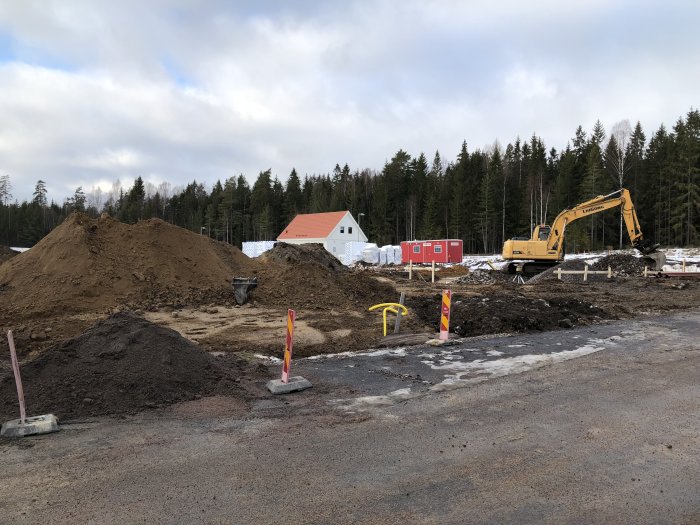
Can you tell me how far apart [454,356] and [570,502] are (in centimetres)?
531

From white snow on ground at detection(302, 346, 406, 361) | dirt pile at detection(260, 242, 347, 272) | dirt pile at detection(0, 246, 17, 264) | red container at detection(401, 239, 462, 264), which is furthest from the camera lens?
red container at detection(401, 239, 462, 264)

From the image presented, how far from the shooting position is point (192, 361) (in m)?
6.87

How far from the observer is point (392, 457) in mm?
4414

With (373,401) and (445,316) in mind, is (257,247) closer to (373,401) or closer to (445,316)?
(445,316)

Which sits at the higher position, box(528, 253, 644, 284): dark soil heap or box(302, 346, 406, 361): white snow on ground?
box(528, 253, 644, 284): dark soil heap

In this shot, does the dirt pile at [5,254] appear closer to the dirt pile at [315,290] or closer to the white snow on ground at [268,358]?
the dirt pile at [315,290]

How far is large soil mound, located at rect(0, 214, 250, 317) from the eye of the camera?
1409 cm

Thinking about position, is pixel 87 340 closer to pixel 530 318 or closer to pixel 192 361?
pixel 192 361

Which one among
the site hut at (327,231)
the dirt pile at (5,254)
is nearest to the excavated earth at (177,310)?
the dirt pile at (5,254)

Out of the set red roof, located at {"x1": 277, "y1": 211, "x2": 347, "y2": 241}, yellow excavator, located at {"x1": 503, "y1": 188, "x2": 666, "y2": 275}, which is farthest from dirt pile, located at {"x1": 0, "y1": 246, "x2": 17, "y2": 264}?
red roof, located at {"x1": 277, "y1": 211, "x2": 347, "y2": 241}

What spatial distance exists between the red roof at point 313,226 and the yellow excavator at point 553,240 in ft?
119

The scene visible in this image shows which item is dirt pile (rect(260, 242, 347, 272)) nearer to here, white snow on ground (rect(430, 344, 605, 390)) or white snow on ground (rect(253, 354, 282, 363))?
white snow on ground (rect(253, 354, 282, 363))

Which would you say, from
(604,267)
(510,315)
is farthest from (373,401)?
(604,267)

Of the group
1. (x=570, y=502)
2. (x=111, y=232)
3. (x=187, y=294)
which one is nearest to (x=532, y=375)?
(x=570, y=502)
